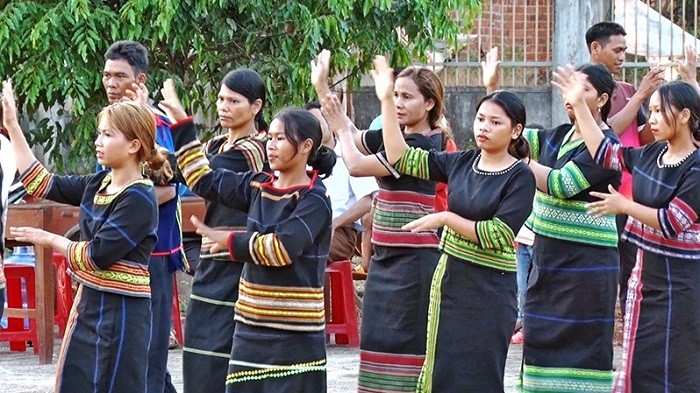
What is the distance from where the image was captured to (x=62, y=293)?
9.69 m

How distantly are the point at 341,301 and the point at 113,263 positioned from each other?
4.16m

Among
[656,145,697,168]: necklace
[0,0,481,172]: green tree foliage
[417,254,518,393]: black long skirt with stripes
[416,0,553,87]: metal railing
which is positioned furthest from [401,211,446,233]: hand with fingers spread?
[416,0,553,87]: metal railing

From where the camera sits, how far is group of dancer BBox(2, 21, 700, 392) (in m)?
5.93

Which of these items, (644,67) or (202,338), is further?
(644,67)

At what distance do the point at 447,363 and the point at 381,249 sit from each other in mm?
894

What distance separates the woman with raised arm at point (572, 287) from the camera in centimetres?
671

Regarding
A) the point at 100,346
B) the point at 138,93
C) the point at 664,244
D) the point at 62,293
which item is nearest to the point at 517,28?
the point at 62,293

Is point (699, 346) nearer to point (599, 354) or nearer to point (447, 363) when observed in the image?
point (599, 354)

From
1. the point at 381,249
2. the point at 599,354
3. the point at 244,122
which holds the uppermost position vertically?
the point at 244,122

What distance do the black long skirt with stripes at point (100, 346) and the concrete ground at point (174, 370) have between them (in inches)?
97.2

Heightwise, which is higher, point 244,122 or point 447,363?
point 244,122

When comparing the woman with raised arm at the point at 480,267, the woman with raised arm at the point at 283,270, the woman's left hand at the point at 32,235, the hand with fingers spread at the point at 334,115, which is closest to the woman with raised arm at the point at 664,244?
the woman with raised arm at the point at 480,267

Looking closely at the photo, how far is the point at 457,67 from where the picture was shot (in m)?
13.4

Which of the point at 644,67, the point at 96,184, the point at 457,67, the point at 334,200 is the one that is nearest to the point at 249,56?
the point at 334,200
